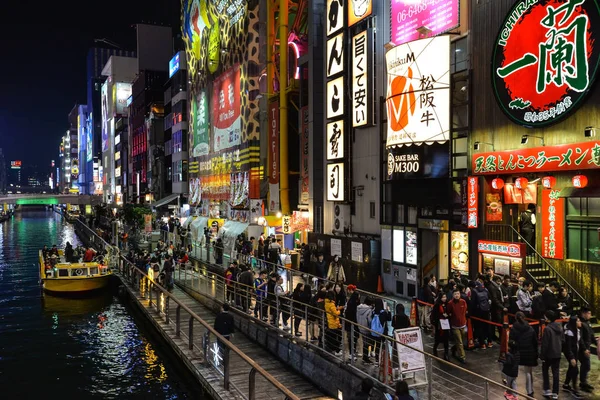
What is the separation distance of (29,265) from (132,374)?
35.7 meters

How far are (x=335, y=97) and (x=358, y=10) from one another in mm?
4480

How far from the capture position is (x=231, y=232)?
40000 mm

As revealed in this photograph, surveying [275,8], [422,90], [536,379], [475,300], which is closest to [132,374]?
[475,300]

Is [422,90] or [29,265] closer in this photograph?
[422,90]

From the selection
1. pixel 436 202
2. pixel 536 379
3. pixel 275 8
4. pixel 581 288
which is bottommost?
pixel 536 379

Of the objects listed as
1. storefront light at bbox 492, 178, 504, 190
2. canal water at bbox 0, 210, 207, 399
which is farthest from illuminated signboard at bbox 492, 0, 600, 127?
canal water at bbox 0, 210, 207, 399

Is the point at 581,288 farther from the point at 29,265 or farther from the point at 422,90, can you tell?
the point at 29,265

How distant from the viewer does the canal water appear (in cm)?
1812

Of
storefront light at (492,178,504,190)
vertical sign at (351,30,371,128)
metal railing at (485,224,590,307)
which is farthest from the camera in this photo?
→ vertical sign at (351,30,371,128)

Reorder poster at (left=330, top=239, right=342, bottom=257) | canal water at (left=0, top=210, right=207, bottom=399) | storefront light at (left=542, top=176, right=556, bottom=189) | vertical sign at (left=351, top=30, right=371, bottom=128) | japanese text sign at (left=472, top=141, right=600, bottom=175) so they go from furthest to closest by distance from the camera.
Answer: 1. poster at (left=330, top=239, right=342, bottom=257)
2. vertical sign at (left=351, top=30, right=371, bottom=128)
3. canal water at (left=0, top=210, right=207, bottom=399)
4. storefront light at (left=542, top=176, right=556, bottom=189)
5. japanese text sign at (left=472, top=141, right=600, bottom=175)

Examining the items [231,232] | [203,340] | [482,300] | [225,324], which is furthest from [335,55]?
[482,300]

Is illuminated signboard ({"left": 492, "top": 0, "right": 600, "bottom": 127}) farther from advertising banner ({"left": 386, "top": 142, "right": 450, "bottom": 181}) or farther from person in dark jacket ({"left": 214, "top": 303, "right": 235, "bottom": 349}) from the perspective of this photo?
person in dark jacket ({"left": 214, "top": 303, "right": 235, "bottom": 349})

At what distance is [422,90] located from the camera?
21.8 m

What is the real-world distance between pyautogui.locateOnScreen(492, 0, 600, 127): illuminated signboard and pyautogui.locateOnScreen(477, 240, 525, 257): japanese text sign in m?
4.07
